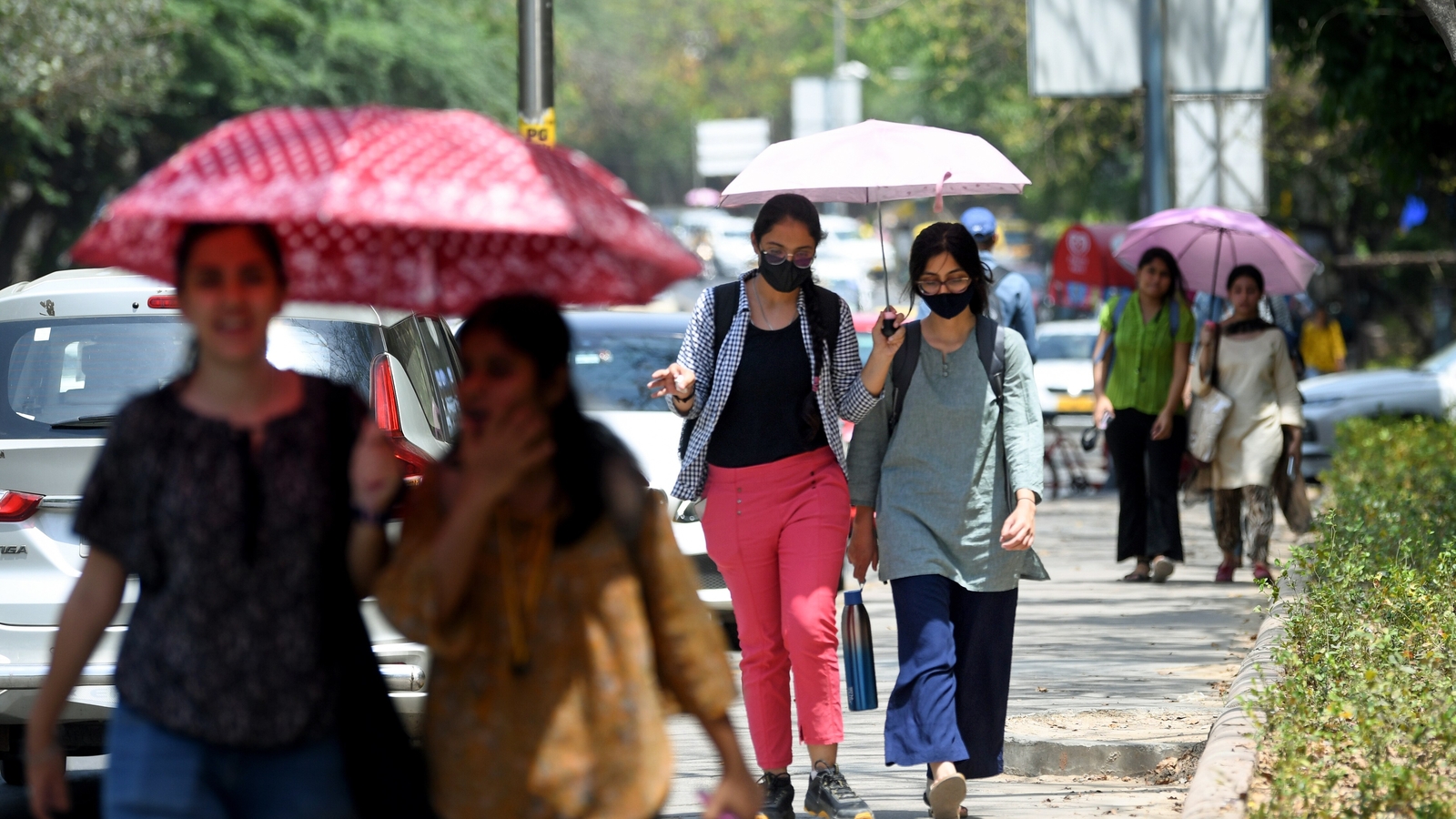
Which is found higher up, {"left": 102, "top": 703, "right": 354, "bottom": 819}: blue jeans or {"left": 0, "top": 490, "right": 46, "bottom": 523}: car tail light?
{"left": 0, "top": 490, "right": 46, "bottom": 523}: car tail light

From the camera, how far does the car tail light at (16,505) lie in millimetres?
5703

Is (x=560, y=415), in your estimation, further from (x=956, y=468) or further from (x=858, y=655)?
(x=858, y=655)

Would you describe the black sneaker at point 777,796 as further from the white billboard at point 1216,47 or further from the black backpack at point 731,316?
the white billboard at point 1216,47

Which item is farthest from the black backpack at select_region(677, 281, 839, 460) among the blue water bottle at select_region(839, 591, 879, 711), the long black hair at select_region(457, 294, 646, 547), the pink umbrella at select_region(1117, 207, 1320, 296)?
the pink umbrella at select_region(1117, 207, 1320, 296)

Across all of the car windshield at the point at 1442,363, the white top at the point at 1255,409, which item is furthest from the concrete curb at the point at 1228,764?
the car windshield at the point at 1442,363

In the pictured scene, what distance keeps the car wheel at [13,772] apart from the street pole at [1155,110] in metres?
10.1

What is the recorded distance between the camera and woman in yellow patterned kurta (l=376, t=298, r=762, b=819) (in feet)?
9.55

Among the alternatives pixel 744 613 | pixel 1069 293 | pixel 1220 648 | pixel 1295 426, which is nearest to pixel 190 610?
pixel 744 613

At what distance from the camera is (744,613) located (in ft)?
18.6

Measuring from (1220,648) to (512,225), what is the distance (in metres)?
6.43

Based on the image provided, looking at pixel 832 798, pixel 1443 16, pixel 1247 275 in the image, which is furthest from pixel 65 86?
pixel 832 798

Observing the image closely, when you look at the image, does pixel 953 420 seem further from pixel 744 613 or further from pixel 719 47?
pixel 719 47

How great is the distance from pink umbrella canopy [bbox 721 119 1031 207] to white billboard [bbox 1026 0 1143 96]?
919 cm

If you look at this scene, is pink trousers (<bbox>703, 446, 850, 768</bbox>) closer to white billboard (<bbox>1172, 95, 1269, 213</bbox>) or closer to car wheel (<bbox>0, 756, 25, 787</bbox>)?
car wheel (<bbox>0, 756, 25, 787</bbox>)
